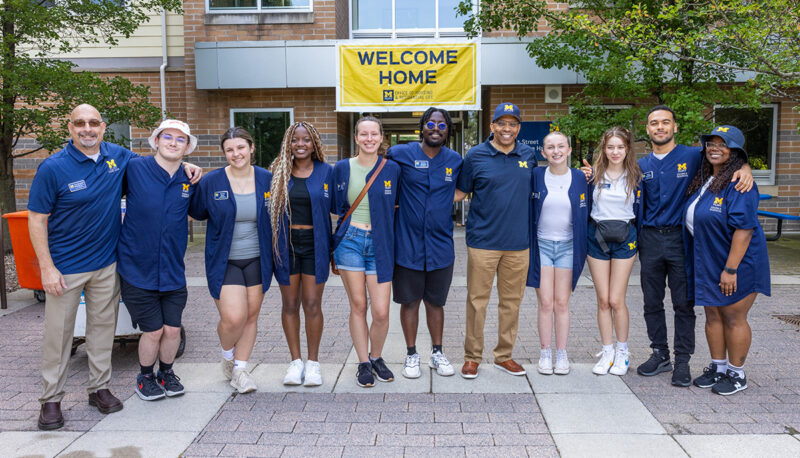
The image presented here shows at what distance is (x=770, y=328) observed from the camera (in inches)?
241

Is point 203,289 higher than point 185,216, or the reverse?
point 185,216

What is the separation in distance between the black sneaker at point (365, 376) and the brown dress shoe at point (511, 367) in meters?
1.08

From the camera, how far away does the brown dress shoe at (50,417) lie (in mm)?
3812

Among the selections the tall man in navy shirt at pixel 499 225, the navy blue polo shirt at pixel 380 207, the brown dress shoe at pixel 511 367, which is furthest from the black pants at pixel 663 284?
the navy blue polo shirt at pixel 380 207

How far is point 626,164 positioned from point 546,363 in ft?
5.56

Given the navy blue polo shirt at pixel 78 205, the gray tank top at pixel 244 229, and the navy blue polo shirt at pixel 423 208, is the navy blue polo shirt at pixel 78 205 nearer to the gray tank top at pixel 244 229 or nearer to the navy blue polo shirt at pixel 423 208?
the gray tank top at pixel 244 229

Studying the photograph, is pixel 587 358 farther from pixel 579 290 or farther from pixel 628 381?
pixel 579 290

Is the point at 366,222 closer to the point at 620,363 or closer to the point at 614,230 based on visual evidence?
the point at 614,230

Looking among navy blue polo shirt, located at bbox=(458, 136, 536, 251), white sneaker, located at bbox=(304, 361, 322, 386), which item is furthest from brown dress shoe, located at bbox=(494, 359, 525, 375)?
white sneaker, located at bbox=(304, 361, 322, 386)

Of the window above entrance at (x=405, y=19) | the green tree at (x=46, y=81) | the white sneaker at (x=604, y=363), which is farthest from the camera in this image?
the window above entrance at (x=405, y=19)

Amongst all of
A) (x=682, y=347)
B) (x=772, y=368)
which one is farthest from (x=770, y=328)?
(x=682, y=347)

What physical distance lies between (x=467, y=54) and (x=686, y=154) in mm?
7912

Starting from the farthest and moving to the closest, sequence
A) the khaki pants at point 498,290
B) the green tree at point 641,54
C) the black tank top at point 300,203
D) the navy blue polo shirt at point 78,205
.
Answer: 1. the green tree at point 641,54
2. the khaki pants at point 498,290
3. the black tank top at point 300,203
4. the navy blue polo shirt at point 78,205

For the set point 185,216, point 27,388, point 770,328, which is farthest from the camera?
point 770,328
